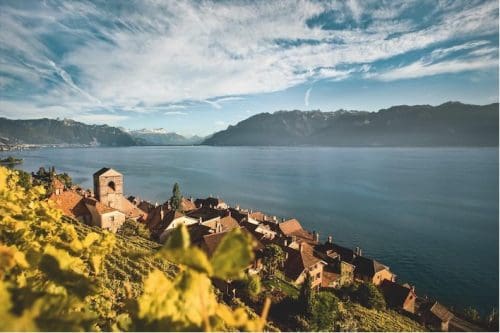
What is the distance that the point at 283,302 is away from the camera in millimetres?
25938

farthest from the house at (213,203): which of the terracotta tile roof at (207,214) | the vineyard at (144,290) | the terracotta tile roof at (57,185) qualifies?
the vineyard at (144,290)

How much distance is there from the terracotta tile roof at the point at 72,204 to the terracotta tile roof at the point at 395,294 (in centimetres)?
3959

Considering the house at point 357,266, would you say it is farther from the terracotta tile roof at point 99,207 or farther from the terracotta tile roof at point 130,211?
the terracotta tile roof at point 99,207

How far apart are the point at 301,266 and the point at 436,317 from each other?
49.9 ft

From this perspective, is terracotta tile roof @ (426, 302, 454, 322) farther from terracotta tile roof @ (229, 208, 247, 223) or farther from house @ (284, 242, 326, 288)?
terracotta tile roof @ (229, 208, 247, 223)

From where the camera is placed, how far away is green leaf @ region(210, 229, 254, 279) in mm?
1732

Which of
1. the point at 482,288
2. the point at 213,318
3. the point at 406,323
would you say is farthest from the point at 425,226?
the point at 213,318

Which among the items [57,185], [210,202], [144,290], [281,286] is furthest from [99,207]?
[144,290]

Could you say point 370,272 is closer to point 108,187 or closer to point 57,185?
point 108,187

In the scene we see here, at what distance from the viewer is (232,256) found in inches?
68.9

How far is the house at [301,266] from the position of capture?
37.7 meters

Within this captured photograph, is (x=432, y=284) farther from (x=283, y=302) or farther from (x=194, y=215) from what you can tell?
(x=194, y=215)

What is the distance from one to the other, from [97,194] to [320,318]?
35345mm

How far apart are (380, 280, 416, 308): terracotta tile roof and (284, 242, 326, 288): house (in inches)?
332
